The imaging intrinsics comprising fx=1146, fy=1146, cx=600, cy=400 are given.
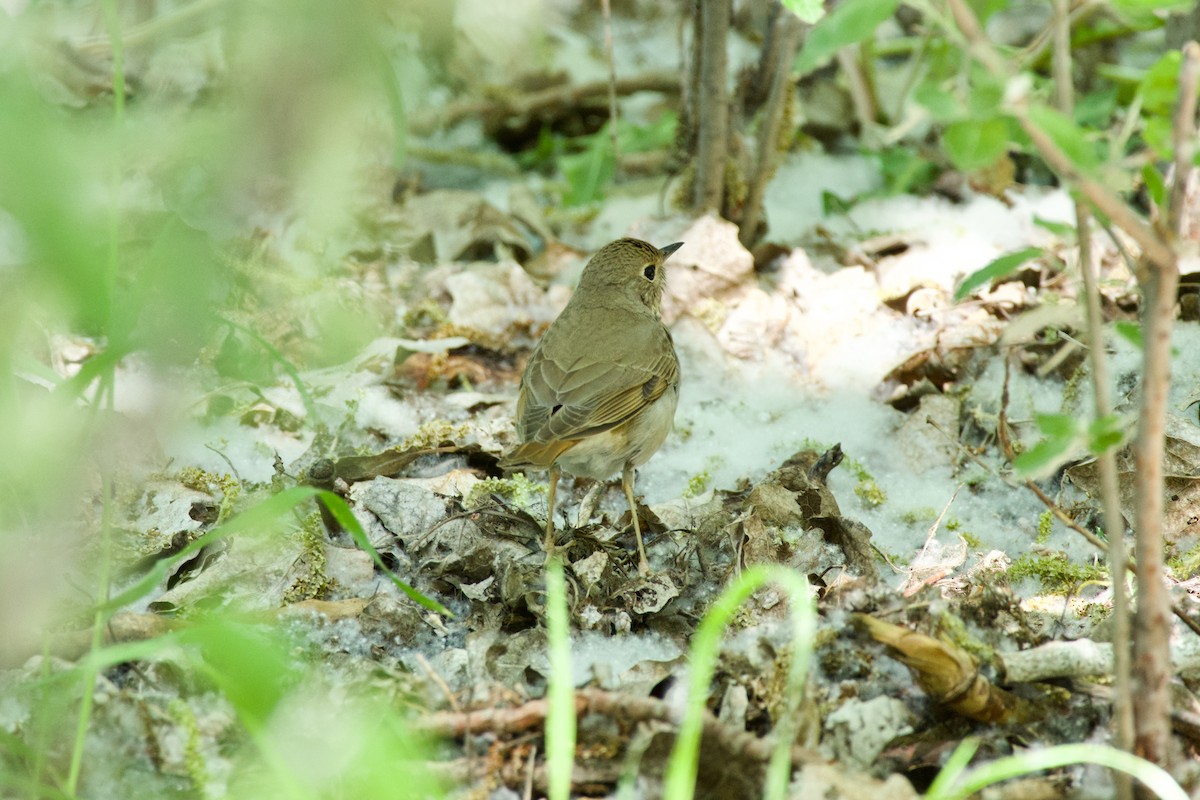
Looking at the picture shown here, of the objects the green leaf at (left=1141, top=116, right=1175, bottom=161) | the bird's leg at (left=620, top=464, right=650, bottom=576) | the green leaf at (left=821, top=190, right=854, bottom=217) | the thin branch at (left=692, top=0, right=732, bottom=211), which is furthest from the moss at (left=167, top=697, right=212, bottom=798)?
the green leaf at (left=821, top=190, right=854, bottom=217)

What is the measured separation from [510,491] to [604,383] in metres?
0.53

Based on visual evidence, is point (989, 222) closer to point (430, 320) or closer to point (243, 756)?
point (430, 320)

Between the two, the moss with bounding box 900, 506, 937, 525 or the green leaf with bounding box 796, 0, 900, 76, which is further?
the moss with bounding box 900, 506, 937, 525

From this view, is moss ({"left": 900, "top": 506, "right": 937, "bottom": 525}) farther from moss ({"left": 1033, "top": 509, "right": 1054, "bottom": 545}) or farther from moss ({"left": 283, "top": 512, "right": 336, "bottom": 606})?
moss ({"left": 283, "top": 512, "right": 336, "bottom": 606})

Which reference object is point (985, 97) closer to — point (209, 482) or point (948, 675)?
point (948, 675)

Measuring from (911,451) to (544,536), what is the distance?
1422 mm

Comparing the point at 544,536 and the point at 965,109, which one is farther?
the point at 544,536

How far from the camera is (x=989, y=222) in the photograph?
18.7ft

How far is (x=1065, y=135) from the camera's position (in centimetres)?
168

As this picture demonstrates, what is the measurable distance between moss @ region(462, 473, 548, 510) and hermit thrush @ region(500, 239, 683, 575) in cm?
20

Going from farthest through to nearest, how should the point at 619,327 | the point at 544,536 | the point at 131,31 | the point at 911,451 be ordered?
the point at 619,327, the point at 911,451, the point at 544,536, the point at 131,31

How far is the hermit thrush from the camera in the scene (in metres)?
3.96

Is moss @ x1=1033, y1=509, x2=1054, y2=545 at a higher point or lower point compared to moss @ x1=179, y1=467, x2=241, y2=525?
lower

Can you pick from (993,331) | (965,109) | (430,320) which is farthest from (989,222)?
(965,109)
